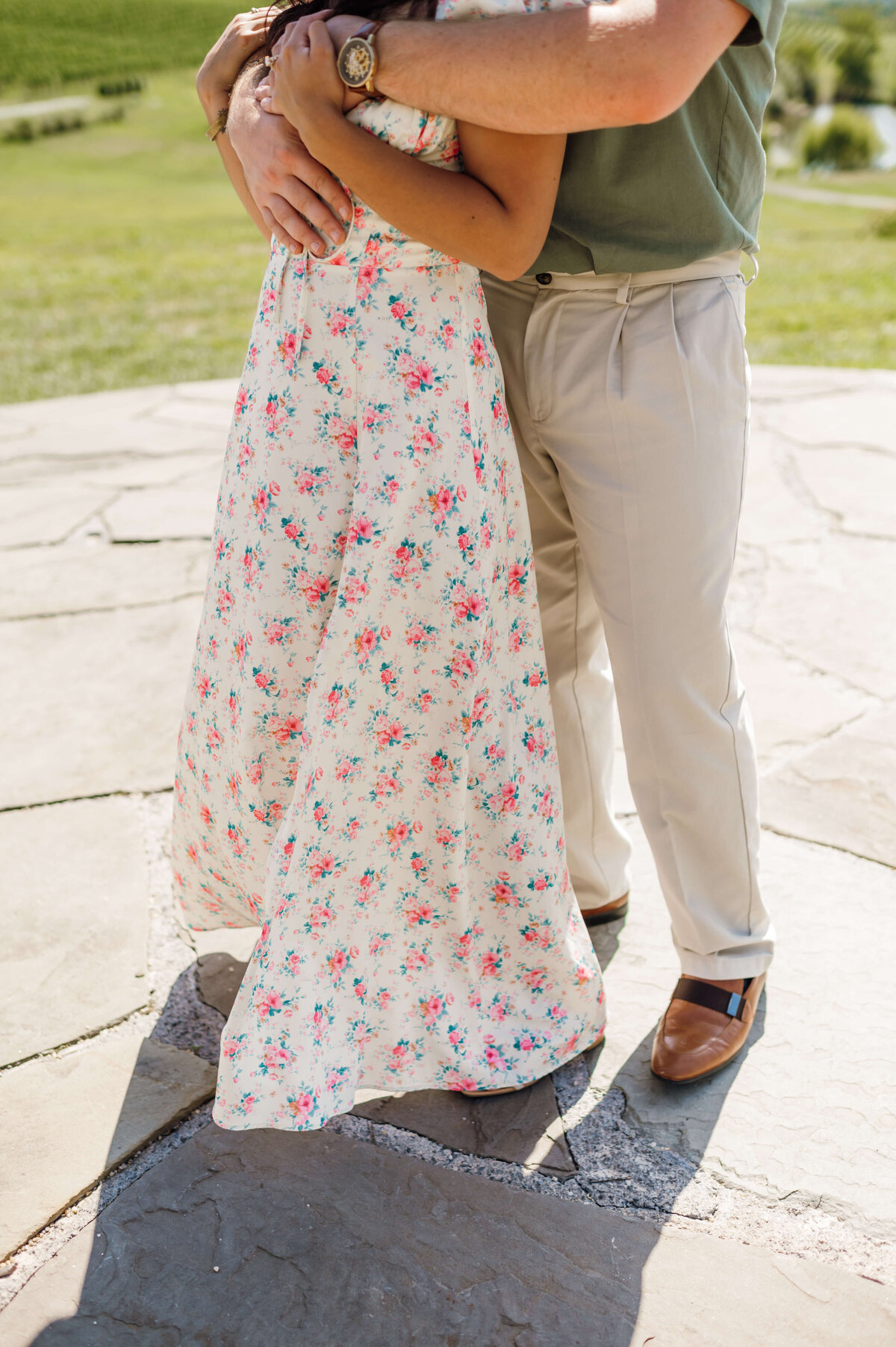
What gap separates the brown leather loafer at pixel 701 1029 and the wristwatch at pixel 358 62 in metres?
1.27

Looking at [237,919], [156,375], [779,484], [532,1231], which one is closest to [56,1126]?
[237,919]

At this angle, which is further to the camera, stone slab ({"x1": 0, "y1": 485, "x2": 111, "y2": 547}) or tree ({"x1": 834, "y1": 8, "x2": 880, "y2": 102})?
tree ({"x1": 834, "y1": 8, "x2": 880, "y2": 102})

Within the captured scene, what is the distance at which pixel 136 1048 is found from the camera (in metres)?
1.72

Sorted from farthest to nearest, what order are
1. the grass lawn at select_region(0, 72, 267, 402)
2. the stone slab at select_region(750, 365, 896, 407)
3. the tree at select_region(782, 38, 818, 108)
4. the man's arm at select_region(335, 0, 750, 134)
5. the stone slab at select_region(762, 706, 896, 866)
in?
1. the tree at select_region(782, 38, 818, 108)
2. the grass lawn at select_region(0, 72, 267, 402)
3. the stone slab at select_region(750, 365, 896, 407)
4. the stone slab at select_region(762, 706, 896, 866)
5. the man's arm at select_region(335, 0, 750, 134)

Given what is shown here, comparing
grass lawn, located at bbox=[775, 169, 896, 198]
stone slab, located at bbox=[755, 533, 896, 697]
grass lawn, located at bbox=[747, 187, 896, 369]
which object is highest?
stone slab, located at bbox=[755, 533, 896, 697]

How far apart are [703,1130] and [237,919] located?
74 centimetres

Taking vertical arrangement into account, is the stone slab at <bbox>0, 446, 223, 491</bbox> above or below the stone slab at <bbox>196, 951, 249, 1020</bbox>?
above

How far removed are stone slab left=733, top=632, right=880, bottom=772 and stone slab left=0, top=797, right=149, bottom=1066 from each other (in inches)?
49.4

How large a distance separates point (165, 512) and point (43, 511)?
41 cm

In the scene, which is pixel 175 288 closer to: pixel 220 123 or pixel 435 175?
pixel 220 123

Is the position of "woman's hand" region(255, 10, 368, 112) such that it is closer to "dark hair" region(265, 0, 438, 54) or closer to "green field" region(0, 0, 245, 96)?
"dark hair" region(265, 0, 438, 54)

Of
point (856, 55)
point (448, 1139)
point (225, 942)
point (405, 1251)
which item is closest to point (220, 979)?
point (225, 942)

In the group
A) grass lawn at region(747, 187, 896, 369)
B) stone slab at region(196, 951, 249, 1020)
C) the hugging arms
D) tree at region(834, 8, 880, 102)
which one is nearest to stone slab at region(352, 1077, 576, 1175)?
stone slab at region(196, 951, 249, 1020)

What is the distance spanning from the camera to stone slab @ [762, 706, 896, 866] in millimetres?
2104
